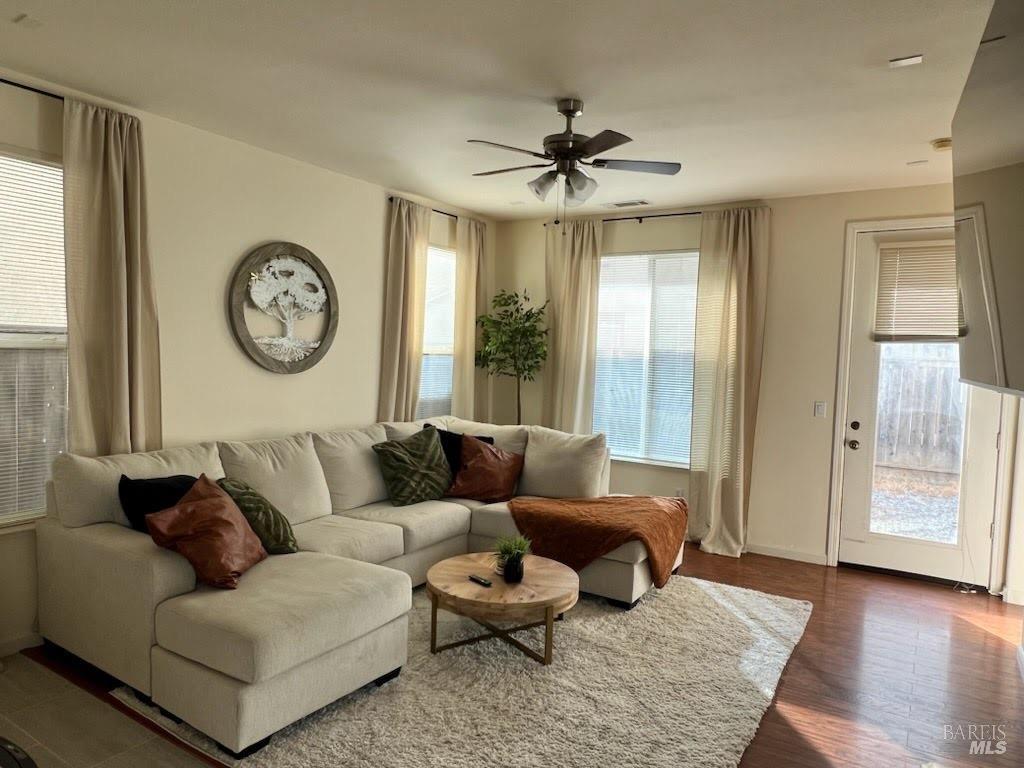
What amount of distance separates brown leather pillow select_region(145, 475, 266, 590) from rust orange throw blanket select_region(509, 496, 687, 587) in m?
1.72

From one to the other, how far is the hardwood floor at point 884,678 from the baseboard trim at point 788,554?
0.38m

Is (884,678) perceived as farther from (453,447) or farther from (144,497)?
(144,497)

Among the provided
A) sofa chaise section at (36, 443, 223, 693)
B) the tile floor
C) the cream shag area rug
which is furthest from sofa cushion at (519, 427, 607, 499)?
the tile floor

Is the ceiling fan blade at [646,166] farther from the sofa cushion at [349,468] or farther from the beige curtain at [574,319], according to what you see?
the beige curtain at [574,319]

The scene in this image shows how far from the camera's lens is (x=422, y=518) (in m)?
4.03

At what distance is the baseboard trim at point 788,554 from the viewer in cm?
504

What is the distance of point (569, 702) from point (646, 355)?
3.43 meters

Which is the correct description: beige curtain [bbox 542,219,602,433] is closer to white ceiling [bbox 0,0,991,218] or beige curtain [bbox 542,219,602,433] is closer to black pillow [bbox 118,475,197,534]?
white ceiling [bbox 0,0,991,218]

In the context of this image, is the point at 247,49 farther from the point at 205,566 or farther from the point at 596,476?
the point at 596,476

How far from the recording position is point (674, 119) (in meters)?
Result: 3.43

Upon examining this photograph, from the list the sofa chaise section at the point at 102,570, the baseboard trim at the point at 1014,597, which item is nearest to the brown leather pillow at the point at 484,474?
the sofa chaise section at the point at 102,570

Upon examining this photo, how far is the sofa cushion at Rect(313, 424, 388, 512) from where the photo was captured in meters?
4.19

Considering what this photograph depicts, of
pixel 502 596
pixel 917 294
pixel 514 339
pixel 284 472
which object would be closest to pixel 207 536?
pixel 284 472

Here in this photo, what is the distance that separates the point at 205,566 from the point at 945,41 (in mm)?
3462
